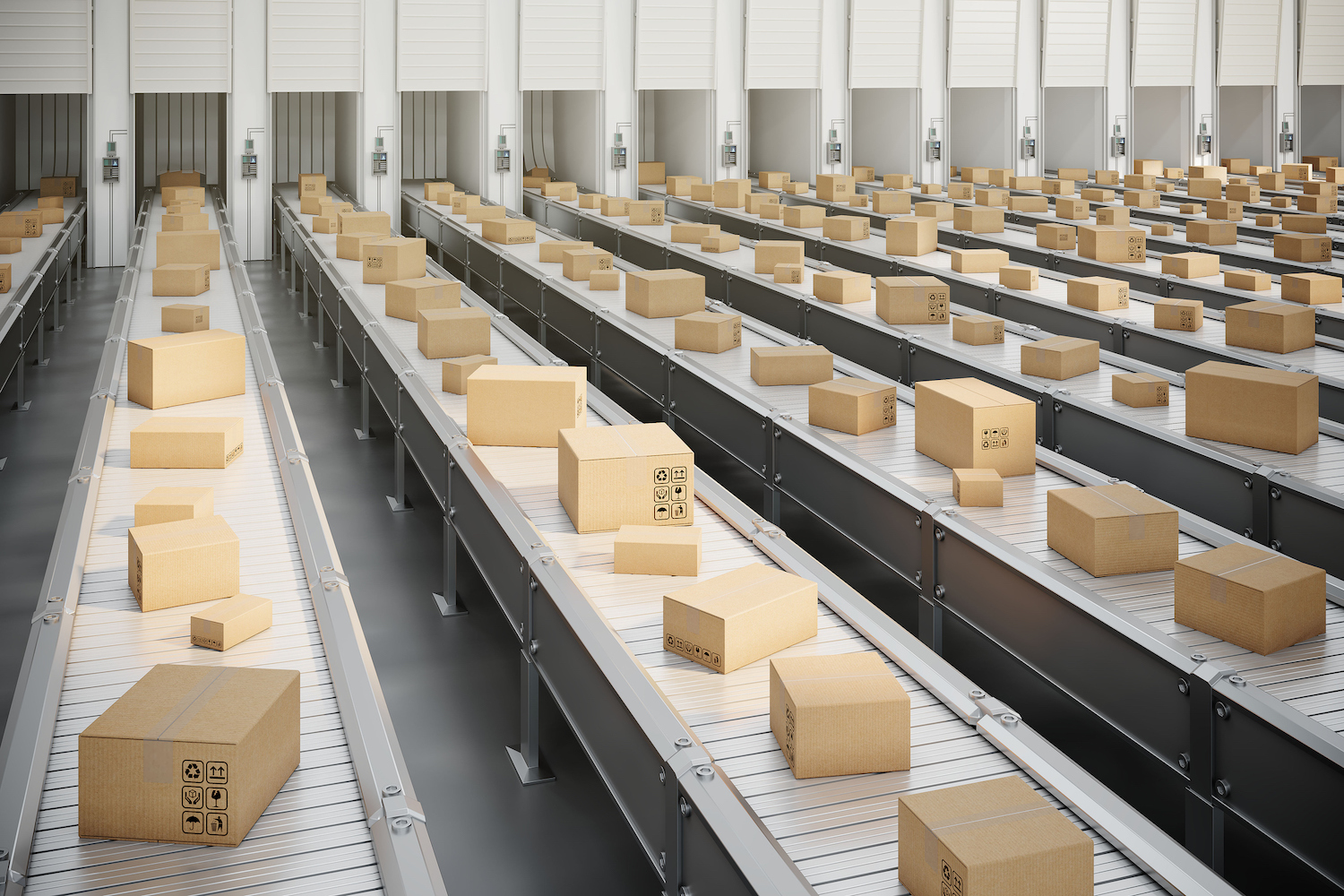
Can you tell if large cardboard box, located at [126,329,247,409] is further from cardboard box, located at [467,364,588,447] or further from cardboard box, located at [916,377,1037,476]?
cardboard box, located at [916,377,1037,476]

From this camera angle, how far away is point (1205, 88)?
51.0 feet

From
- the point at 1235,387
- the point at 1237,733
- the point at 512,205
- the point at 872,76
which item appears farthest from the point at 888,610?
the point at 872,76

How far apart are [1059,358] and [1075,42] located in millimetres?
11181

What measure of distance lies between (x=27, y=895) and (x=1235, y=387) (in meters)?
4.23

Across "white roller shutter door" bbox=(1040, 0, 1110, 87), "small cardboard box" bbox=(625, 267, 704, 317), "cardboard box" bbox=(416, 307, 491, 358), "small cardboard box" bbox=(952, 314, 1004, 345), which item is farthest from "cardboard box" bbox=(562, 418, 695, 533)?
"white roller shutter door" bbox=(1040, 0, 1110, 87)

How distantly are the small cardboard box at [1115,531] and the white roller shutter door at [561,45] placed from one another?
10.5 metres

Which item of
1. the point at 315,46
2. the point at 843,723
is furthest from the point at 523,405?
the point at 315,46

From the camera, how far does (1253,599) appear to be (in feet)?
9.91

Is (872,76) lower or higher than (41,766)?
higher

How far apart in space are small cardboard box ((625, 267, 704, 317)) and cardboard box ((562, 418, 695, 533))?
3.21m

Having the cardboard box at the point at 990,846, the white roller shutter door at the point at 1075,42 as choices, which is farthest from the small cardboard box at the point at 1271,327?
the white roller shutter door at the point at 1075,42

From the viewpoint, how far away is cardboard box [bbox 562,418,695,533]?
373 cm

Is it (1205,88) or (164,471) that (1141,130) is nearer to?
(1205,88)

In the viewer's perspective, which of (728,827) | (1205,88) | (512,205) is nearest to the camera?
(728,827)
